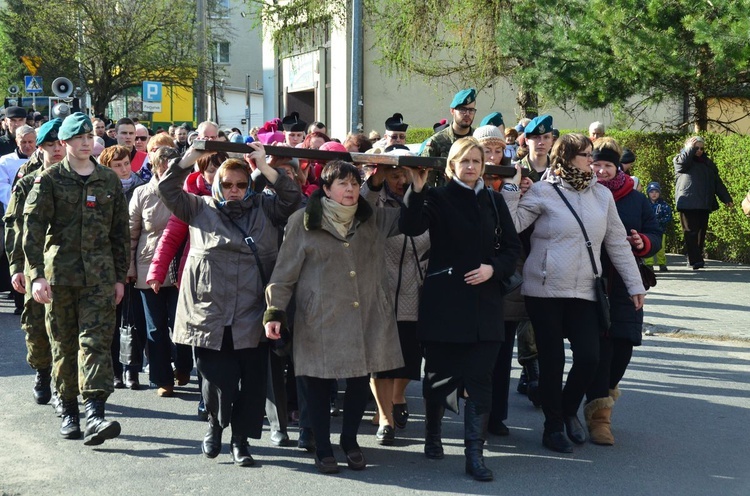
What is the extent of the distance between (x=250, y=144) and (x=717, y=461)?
3.42 metres

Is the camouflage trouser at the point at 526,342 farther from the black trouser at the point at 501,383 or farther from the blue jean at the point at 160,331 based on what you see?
the blue jean at the point at 160,331

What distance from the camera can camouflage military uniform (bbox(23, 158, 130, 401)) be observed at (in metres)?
6.79

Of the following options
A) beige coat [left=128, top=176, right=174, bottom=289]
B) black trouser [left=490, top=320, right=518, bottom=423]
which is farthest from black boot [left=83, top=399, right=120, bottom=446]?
black trouser [left=490, top=320, right=518, bottom=423]

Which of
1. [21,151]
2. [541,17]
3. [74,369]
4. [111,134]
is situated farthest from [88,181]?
[541,17]

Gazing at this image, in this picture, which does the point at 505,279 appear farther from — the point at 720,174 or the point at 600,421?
the point at 720,174

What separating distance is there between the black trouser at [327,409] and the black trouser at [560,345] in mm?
1240

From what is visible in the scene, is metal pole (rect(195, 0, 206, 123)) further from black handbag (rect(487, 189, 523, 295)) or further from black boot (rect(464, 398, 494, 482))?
black boot (rect(464, 398, 494, 482))

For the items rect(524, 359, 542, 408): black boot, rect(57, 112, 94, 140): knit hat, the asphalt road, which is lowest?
the asphalt road

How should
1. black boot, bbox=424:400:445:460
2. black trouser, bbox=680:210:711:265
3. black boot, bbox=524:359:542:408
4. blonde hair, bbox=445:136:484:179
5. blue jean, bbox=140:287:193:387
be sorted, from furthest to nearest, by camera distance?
black trouser, bbox=680:210:711:265, blue jean, bbox=140:287:193:387, black boot, bbox=524:359:542:408, black boot, bbox=424:400:445:460, blonde hair, bbox=445:136:484:179

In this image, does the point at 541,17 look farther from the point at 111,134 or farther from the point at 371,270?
the point at 371,270

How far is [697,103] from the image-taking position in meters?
17.5

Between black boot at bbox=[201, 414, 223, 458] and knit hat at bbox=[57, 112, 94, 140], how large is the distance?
1972mm

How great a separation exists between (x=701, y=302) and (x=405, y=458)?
7.95 m

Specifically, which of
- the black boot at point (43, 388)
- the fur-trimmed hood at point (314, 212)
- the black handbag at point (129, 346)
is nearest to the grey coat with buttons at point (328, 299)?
the fur-trimmed hood at point (314, 212)
